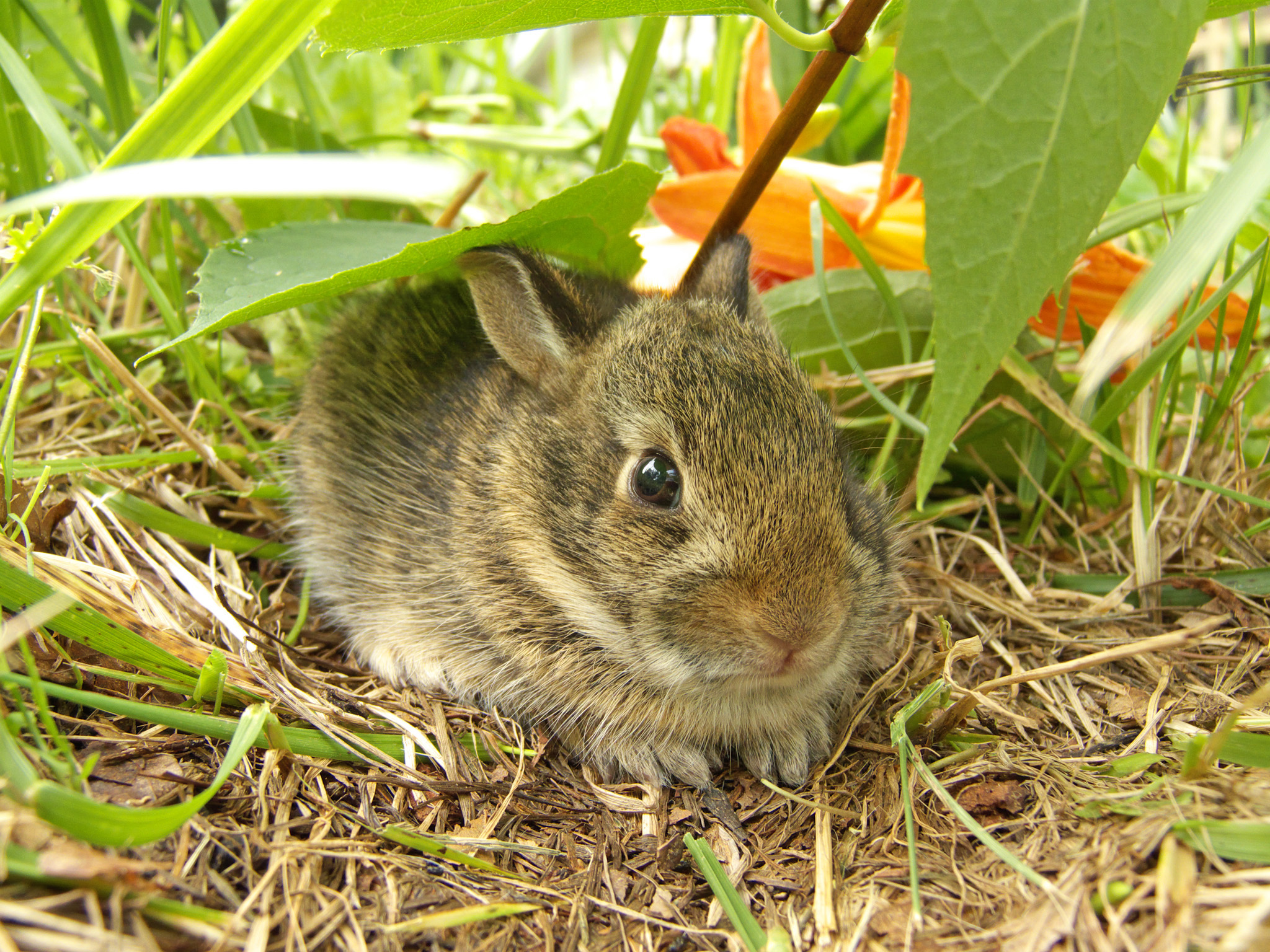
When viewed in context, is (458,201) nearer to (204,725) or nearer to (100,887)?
(204,725)

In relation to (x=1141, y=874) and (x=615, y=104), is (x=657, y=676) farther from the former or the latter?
(x=615, y=104)

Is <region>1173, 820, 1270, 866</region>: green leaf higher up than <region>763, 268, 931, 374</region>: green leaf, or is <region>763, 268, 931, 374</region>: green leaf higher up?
<region>763, 268, 931, 374</region>: green leaf

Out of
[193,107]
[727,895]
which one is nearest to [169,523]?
[193,107]

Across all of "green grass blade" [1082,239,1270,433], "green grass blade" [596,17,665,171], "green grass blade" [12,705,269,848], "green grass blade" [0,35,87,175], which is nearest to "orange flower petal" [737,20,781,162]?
"green grass blade" [596,17,665,171]

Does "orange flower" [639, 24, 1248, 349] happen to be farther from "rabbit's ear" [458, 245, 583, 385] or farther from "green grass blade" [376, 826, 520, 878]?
"green grass blade" [376, 826, 520, 878]

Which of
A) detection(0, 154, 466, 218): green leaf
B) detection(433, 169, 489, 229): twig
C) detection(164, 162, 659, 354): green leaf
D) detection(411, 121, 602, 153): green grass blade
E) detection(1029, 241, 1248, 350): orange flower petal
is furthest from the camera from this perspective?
detection(411, 121, 602, 153): green grass blade

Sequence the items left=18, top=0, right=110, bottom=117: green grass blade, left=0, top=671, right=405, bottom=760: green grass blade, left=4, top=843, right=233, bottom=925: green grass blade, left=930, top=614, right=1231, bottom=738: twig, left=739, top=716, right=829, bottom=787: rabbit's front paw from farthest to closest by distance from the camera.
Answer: left=18, top=0, right=110, bottom=117: green grass blade
left=739, top=716, right=829, bottom=787: rabbit's front paw
left=930, top=614, right=1231, bottom=738: twig
left=0, top=671, right=405, bottom=760: green grass blade
left=4, top=843, right=233, bottom=925: green grass blade

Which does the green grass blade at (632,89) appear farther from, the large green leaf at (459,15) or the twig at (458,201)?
the large green leaf at (459,15)
